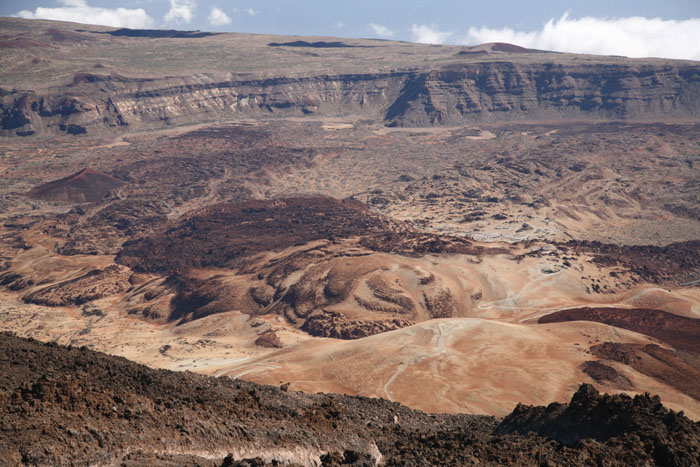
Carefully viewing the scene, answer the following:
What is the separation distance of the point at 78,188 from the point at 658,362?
111551 millimetres

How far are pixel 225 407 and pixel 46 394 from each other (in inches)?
268

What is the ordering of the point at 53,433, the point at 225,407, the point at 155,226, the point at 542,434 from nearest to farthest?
1. the point at 53,433
2. the point at 225,407
3. the point at 542,434
4. the point at 155,226

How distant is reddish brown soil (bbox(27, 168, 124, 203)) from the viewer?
367 feet

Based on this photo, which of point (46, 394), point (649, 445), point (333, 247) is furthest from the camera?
point (333, 247)

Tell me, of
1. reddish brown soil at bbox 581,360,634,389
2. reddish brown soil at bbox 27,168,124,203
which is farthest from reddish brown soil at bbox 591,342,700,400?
reddish brown soil at bbox 27,168,124,203

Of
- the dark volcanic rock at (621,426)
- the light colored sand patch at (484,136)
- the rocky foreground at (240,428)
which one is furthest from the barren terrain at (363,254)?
the rocky foreground at (240,428)

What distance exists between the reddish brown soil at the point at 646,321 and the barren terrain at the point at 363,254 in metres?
0.32

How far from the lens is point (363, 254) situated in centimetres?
6919

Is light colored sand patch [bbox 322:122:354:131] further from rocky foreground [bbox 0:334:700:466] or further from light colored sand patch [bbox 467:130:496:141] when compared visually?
rocky foreground [bbox 0:334:700:466]

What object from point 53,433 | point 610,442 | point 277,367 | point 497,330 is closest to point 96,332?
point 277,367

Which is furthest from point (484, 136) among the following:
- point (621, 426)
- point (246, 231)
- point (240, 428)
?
point (240, 428)

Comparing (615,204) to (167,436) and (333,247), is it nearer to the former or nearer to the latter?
(333,247)

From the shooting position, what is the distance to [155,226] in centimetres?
9706

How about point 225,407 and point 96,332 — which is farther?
point 96,332
